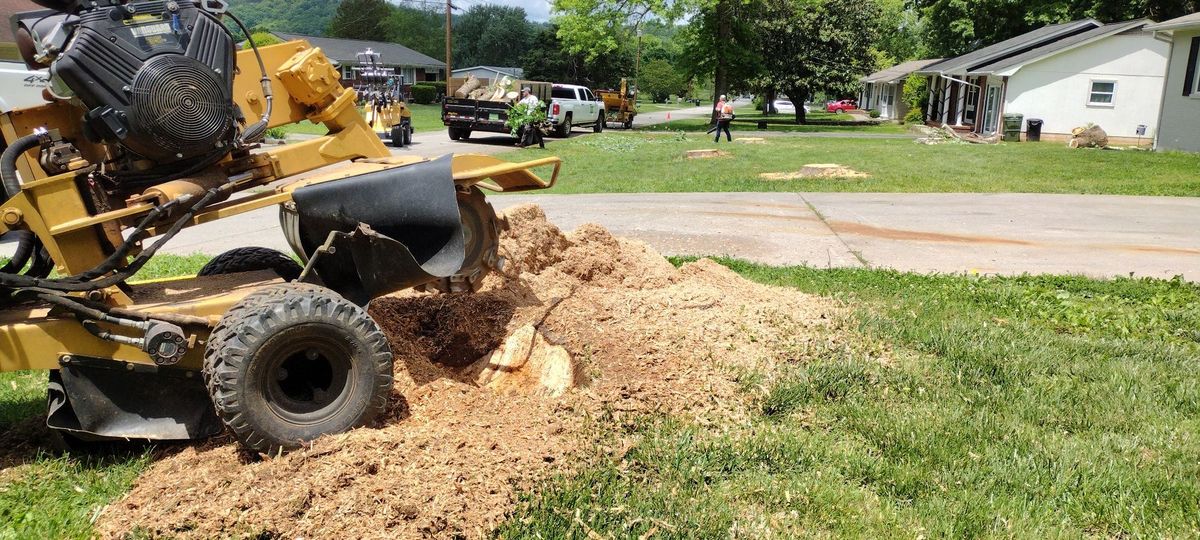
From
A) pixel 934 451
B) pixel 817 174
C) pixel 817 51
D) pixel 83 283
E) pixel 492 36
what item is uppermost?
pixel 492 36

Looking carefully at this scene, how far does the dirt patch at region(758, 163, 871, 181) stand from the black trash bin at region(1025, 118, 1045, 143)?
15.2m

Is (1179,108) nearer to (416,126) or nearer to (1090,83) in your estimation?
A: (1090,83)

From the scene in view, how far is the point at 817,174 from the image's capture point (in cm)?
1616

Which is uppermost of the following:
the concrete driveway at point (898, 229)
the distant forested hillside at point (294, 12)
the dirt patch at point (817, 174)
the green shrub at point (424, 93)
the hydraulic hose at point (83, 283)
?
the distant forested hillside at point (294, 12)

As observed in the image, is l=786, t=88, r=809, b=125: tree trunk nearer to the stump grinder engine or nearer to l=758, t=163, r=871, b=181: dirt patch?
l=758, t=163, r=871, b=181: dirt patch

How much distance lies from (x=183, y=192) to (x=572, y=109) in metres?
28.3

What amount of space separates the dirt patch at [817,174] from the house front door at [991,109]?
17.5m

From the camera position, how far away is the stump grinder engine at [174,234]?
12.2ft

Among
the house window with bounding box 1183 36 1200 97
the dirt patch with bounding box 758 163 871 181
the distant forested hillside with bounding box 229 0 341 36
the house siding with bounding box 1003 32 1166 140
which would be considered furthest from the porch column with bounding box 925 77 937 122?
the distant forested hillside with bounding box 229 0 341 36

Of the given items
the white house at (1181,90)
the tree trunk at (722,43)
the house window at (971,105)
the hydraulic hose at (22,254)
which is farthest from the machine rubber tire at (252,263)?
the tree trunk at (722,43)

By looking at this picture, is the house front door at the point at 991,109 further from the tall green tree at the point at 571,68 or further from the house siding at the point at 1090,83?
the tall green tree at the point at 571,68

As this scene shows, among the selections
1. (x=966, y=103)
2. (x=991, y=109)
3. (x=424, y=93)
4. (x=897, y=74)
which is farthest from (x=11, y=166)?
(x=424, y=93)

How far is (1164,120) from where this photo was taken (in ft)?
76.8

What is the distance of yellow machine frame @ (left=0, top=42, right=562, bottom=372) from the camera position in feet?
12.3
